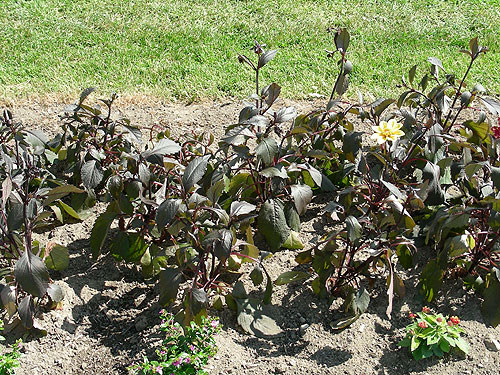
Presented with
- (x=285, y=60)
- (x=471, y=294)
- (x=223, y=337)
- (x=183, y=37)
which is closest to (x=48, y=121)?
(x=183, y=37)

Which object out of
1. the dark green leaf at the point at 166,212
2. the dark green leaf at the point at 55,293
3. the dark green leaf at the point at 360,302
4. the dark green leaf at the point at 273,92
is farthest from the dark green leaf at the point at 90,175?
the dark green leaf at the point at 360,302

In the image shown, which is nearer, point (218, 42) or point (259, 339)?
point (259, 339)

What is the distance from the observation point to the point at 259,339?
3168 millimetres

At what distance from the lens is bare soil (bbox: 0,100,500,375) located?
9.87 ft

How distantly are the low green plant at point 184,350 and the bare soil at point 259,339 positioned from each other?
6.1 inches

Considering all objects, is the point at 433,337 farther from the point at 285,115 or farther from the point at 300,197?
the point at 285,115

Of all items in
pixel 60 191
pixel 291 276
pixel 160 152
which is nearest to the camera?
pixel 60 191

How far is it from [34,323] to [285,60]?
3519 millimetres

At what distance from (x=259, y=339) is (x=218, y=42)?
3521 millimetres

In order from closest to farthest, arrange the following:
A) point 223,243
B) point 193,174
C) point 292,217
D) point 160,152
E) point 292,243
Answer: point 223,243
point 193,174
point 160,152
point 292,217
point 292,243

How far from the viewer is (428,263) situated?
3346 mm

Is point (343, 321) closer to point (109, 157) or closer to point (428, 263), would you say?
point (428, 263)

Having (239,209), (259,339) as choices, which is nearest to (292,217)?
(239,209)

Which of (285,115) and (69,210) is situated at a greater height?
(285,115)
